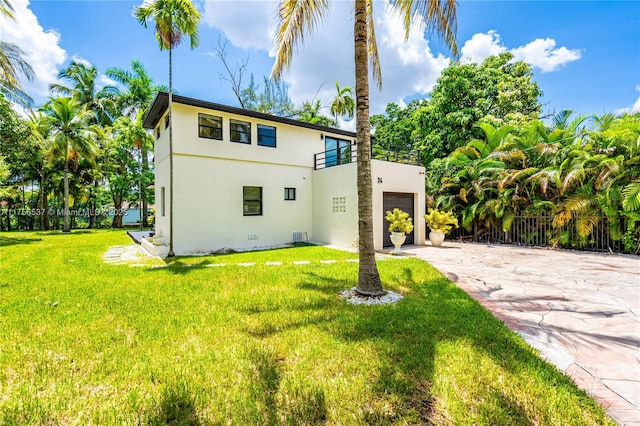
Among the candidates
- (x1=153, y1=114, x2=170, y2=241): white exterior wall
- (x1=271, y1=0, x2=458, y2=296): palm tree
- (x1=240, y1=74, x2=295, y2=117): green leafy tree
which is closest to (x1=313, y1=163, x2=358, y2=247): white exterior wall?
(x1=271, y1=0, x2=458, y2=296): palm tree

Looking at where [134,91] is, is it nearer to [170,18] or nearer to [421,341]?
[170,18]

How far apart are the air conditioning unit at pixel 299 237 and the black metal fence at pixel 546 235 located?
26.0 feet

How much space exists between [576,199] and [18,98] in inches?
1025

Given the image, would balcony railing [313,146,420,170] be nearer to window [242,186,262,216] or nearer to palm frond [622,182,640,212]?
window [242,186,262,216]

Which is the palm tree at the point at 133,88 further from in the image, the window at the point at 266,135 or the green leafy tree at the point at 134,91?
the window at the point at 266,135

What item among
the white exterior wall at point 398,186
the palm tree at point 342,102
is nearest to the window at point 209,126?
the white exterior wall at point 398,186

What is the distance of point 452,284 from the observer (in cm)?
Answer: 618

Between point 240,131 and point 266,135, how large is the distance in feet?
4.00

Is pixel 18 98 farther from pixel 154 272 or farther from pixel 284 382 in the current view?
pixel 284 382

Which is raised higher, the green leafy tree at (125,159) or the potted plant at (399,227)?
the green leafy tree at (125,159)

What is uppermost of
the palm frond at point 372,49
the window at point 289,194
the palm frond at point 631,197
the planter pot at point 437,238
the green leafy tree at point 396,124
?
the green leafy tree at point 396,124

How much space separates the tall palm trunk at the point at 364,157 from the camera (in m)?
5.21

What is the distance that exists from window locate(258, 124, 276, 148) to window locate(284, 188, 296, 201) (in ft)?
7.17

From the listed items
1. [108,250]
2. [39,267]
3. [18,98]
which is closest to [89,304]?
[39,267]
